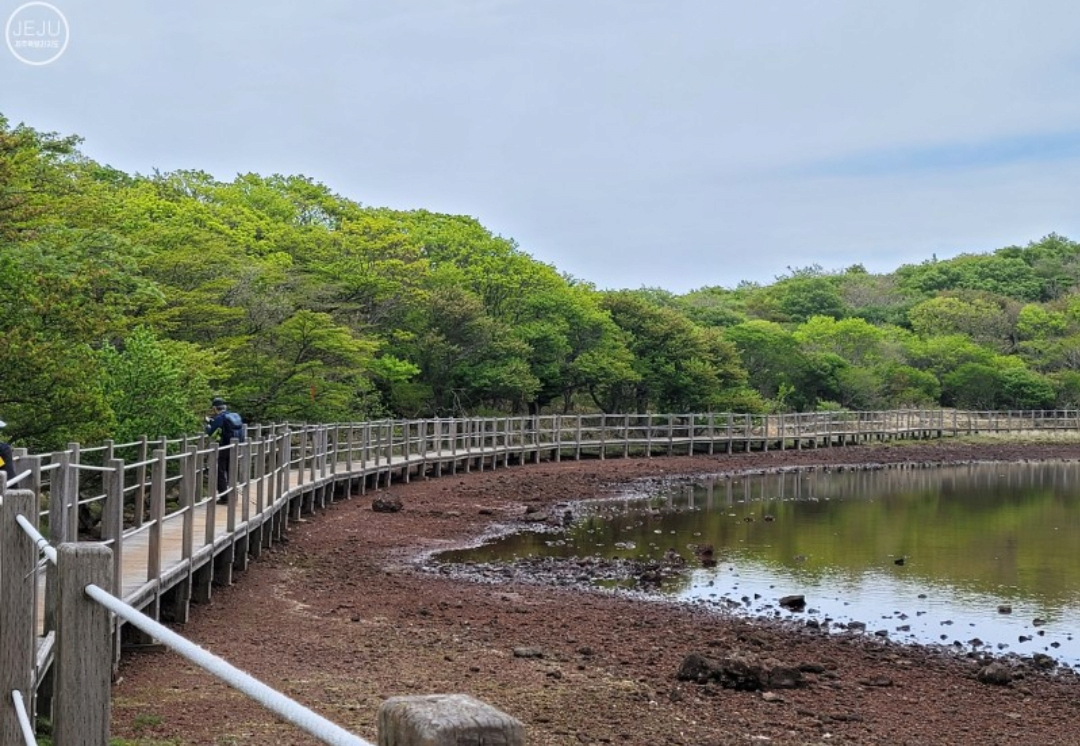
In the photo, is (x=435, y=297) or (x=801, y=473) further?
(x=801, y=473)

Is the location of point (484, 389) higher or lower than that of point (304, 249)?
lower

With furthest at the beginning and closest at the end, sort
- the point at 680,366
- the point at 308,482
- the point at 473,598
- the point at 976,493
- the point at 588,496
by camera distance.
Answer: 1. the point at 680,366
2. the point at 976,493
3. the point at 588,496
4. the point at 308,482
5. the point at 473,598

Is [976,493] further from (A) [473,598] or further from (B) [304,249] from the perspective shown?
(A) [473,598]

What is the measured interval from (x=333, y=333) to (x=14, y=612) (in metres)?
23.1

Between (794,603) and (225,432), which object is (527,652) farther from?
(225,432)

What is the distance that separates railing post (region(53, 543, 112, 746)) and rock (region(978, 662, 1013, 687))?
32.4 feet

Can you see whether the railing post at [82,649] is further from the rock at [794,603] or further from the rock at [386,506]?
the rock at [386,506]

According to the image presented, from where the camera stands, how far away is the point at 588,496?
28.9m

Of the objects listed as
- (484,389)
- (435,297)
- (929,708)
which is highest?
(435,297)

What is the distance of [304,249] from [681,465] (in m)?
13.4

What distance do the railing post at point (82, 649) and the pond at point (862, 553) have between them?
1159cm

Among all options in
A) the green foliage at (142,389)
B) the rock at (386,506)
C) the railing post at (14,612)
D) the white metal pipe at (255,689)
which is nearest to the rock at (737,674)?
the railing post at (14,612)

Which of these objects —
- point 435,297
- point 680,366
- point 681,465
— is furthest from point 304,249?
point 680,366

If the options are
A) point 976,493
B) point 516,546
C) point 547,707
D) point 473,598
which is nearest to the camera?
point 547,707
